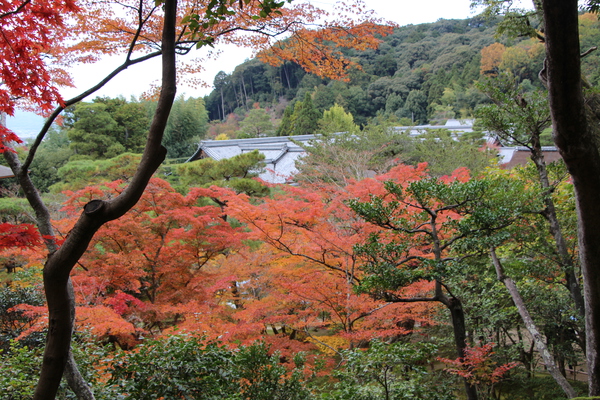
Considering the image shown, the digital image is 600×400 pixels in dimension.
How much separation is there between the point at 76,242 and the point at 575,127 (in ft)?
8.23

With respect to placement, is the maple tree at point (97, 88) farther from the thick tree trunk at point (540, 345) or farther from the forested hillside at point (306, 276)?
the thick tree trunk at point (540, 345)

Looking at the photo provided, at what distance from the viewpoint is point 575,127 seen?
176 centimetres

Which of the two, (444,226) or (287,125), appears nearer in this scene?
(444,226)

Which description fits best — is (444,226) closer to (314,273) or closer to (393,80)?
(314,273)

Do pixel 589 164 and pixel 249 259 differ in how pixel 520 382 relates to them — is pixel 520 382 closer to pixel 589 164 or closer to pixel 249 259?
pixel 249 259

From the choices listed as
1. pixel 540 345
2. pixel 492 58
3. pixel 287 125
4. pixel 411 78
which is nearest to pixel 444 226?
pixel 540 345

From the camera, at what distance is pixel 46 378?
2.13m

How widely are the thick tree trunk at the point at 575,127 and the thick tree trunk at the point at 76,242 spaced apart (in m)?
1.85

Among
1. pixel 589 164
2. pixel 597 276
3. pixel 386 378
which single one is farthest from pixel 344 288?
pixel 589 164

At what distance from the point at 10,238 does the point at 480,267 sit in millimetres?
6803

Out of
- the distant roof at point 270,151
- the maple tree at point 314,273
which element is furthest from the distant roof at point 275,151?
the maple tree at point 314,273

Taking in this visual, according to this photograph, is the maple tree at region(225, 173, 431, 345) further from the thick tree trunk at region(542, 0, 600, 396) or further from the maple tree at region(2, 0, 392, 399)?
the thick tree trunk at region(542, 0, 600, 396)

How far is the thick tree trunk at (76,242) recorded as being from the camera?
6.86 feet

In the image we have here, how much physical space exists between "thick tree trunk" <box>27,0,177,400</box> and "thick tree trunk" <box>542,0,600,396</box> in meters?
1.85
